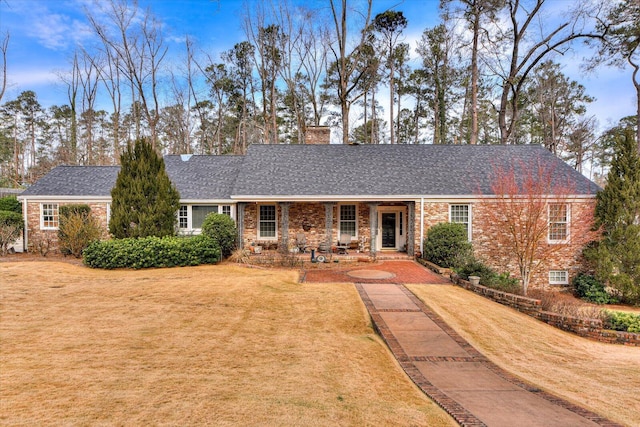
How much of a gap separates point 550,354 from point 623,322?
3512 mm

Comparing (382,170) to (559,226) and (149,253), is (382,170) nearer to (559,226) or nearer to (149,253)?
(559,226)

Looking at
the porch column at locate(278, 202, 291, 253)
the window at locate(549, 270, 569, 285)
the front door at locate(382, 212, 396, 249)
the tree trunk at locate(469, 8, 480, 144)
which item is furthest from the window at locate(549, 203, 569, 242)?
the porch column at locate(278, 202, 291, 253)

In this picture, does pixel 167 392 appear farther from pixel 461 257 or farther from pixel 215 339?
pixel 461 257

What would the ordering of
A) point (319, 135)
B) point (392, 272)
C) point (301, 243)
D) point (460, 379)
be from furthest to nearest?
1. point (319, 135)
2. point (301, 243)
3. point (392, 272)
4. point (460, 379)

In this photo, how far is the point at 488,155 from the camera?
16.3 metres

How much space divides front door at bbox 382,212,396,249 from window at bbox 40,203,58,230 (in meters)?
15.8

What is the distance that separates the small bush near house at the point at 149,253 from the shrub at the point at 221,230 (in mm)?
Answer: 675

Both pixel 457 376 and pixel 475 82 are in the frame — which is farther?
pixel 475 82

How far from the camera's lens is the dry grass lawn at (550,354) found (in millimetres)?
4590

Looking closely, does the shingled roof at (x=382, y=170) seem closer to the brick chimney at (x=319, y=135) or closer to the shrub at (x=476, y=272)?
the brick chimney at (x=319, y=135)

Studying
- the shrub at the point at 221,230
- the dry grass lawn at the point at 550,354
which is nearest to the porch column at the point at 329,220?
the shrub at the point at 221,230

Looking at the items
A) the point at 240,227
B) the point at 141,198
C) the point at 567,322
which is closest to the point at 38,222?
the point at 141,198

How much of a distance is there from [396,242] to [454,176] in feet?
13.6

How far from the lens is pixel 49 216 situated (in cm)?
1514
